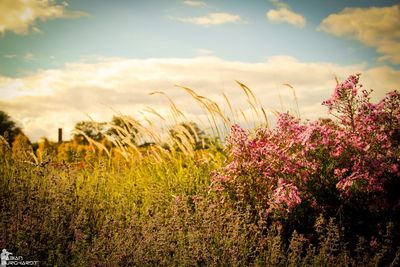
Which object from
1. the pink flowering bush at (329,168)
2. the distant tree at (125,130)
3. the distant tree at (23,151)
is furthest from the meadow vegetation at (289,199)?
the distant tree at (125,130)

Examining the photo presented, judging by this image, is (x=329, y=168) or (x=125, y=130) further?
(x=125, y=130)

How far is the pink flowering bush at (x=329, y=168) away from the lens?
439 cm

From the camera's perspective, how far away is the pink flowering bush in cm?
439

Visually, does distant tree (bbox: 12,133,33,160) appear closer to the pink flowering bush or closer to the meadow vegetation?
the meadow vegetation

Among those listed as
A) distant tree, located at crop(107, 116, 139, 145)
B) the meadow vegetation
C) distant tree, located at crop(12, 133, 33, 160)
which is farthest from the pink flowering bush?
distant tree, located at crop(12, 133, 33, 160)

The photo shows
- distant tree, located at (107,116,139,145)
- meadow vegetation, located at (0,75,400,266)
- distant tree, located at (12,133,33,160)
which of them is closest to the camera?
meadow vegetation, located at (0,75,400,266)

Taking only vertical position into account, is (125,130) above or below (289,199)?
above

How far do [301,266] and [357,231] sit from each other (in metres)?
1.22

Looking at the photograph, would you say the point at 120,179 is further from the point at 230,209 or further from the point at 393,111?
the point at 393,111

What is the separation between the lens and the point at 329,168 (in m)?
4.49

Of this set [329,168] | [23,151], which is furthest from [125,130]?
[329,168]

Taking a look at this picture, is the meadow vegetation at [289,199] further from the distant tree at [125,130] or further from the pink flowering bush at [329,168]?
the distant tree at [125,130]

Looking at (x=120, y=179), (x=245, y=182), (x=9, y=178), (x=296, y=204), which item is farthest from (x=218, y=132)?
(x=9, y=178)

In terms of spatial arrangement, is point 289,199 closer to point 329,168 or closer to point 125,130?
point 329,168
